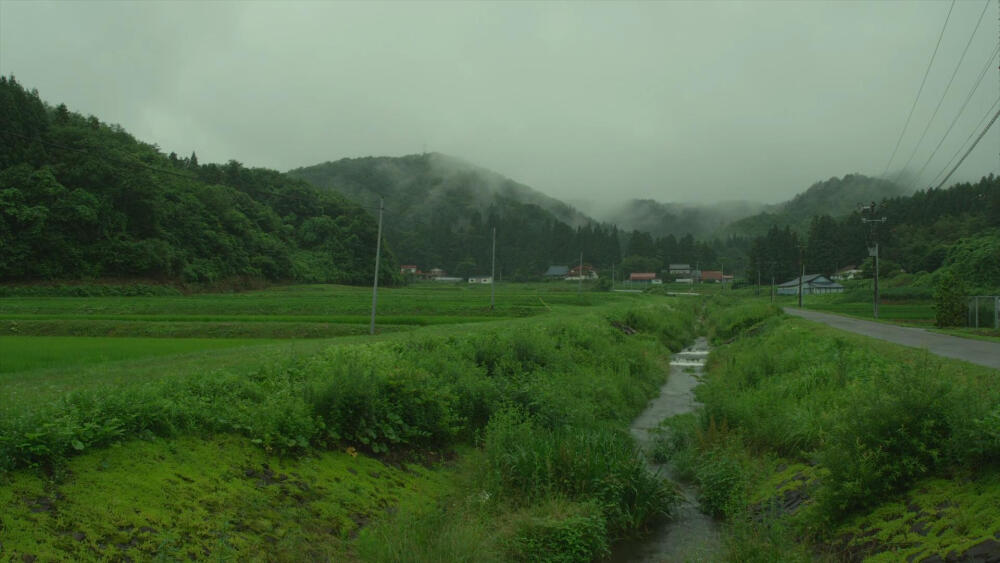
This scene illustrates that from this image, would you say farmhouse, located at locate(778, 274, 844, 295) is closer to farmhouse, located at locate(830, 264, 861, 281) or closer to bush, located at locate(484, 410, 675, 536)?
farmhouse, located at locate(830, 264, 861, 281)

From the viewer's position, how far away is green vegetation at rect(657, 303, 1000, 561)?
6.76 metres

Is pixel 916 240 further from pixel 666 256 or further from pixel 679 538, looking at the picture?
pixel 679 538

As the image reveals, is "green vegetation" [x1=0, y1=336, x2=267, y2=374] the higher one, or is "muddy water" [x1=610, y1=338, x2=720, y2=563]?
"green vegetation" [x1=0, y1=336, x2=267, y2=374]

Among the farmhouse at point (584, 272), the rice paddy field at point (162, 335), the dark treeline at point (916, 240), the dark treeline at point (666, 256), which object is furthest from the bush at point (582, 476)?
the dark treeline at point (666, 256)

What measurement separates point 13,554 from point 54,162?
61.8 m

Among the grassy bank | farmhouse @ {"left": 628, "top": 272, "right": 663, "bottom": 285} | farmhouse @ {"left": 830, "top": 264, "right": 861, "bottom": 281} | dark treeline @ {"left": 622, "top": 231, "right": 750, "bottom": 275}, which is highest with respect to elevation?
dark treeline @ {"left": 622, "top": 231, "right": 750, "bottom": 275}

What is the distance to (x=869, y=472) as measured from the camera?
767 centimetres

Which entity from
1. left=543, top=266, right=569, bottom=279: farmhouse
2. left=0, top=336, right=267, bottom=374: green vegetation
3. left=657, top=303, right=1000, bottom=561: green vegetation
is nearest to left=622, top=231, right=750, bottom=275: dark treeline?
left=543, top=266, right=569, bottom=279: farmhouse

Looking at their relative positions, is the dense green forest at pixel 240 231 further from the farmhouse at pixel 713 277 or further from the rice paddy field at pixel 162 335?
the rice paddy field at pixel 162 335

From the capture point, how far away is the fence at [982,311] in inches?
1246

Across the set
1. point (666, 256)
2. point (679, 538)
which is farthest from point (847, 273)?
point (679, 538)

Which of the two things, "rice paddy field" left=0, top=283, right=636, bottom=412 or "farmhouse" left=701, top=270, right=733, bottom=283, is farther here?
"farmhouse" left=701, top=270, right=733, bottom=283

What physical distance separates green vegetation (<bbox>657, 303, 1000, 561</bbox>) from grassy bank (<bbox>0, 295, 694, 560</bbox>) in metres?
1.86

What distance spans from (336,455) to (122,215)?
195ft
